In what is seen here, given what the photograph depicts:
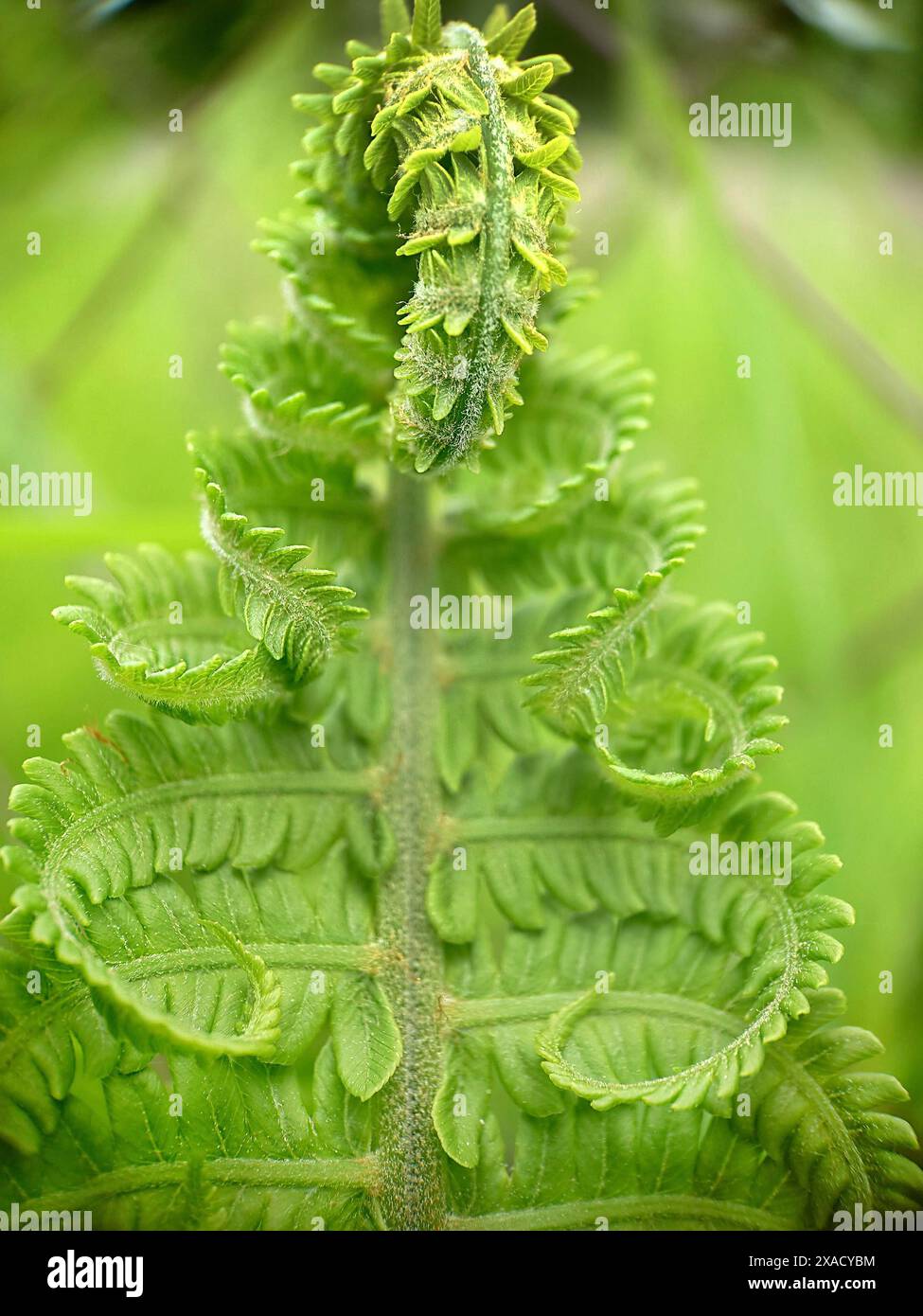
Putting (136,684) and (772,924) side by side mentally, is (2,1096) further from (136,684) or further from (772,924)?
(772,924)

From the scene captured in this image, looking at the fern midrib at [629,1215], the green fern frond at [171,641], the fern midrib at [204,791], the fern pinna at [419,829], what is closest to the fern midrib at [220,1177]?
the fern pinna at [419,829]

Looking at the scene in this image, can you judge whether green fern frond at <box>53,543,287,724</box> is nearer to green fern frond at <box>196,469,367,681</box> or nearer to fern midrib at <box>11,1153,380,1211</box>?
green fern frond at <box>196,469,367,681</box>

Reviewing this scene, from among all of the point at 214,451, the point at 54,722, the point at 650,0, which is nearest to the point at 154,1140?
the point at 214,451

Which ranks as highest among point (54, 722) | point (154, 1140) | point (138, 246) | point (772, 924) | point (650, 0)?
point (650, 0)

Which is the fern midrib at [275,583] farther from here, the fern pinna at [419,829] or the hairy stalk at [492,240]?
the hairy stalk at [492,240]

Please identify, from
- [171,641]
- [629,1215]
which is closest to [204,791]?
[171,641]

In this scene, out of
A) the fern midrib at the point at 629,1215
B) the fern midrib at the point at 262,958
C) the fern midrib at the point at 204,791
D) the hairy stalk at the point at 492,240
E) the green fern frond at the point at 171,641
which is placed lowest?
the fern midrib at the point at 629,1215

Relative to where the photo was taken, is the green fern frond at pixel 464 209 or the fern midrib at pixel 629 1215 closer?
the green fern frond at pixel 464 209

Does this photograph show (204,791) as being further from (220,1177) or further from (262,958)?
(220,1177)

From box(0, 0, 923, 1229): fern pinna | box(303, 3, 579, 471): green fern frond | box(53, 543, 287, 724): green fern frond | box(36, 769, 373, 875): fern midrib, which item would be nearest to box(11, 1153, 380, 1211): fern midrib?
box(0, 0, 923, 1229): fern pinna
